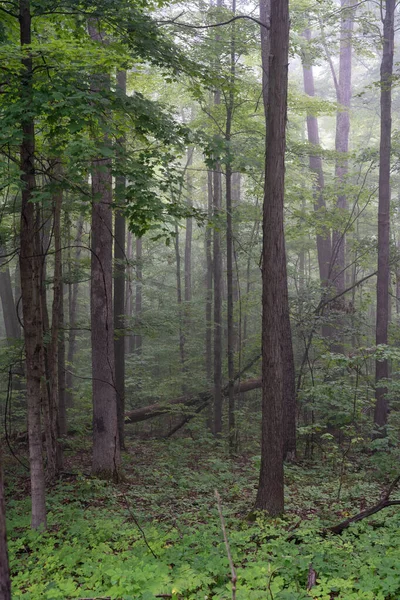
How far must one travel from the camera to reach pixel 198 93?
6863 millimetres

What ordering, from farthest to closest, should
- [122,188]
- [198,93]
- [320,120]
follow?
[320,120] < [198,93] < [122,188]

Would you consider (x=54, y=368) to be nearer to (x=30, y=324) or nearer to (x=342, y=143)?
(x=30, y=324)

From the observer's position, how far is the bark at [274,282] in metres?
6.53

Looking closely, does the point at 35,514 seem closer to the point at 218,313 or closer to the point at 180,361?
the point at 218,313

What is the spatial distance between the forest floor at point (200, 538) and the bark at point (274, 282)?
25.4 inches

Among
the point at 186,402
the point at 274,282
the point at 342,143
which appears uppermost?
the point at 342,143

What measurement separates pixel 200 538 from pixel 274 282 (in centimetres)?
322

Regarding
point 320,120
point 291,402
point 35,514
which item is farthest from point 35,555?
point 320,120

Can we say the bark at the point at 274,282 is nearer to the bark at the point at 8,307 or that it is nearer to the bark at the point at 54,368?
the bark at the point at 54,368

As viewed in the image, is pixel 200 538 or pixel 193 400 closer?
pixel 200 538

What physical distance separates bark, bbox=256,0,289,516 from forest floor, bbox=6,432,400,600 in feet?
2.12

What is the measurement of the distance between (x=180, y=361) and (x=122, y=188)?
1390cm

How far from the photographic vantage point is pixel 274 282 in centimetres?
654

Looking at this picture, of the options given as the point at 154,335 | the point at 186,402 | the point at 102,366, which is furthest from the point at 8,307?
the point at 102,366
